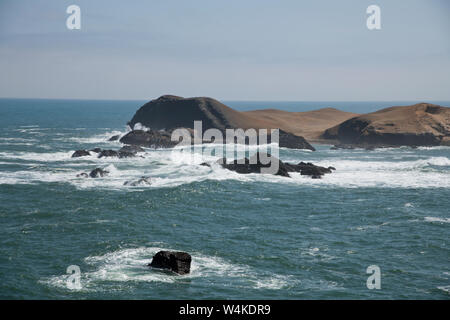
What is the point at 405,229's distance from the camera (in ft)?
116

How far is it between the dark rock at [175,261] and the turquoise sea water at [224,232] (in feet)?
1.63

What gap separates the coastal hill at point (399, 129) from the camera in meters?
92.2

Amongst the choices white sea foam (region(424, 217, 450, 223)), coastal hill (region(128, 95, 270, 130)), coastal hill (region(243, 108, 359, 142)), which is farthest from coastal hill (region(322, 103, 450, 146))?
white sea foam (region(424, 217, 450, 223))

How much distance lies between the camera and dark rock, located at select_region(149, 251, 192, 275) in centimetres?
2648

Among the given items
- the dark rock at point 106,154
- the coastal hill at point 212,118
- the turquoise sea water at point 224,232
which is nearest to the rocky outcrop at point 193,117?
the coastal hill at point 212,118

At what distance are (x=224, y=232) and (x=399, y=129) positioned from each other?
2659 inches

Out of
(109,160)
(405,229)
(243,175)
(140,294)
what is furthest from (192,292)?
(109,160)

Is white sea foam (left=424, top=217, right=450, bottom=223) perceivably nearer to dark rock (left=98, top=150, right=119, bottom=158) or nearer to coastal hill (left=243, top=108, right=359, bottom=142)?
dark rock (left=98, top=150, right=119, bottom=158)

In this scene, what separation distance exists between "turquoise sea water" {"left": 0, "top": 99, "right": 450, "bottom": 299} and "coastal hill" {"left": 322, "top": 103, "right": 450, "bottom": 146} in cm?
3331

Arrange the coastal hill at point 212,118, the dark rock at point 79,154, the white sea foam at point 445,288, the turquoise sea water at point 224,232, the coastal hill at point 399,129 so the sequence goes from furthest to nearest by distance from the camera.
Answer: the coastal hill at point 212,118, the coastal hill at point 399,129, the dark rock at point 79,154, the turquoise sea water at point 224,232, the white sea foam at point 445,288

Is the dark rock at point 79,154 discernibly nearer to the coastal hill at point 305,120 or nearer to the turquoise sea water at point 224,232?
the turquoise sea water at point 224,232

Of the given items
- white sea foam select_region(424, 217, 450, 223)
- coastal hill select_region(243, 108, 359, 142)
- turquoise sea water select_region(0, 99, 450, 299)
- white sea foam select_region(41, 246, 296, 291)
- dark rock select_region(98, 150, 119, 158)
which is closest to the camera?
turquoise sea water select_region(0, 99, 450, 299)

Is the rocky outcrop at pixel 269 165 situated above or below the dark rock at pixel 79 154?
below
